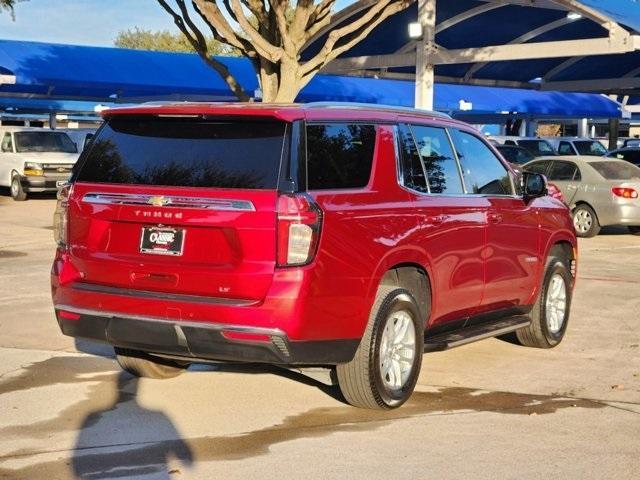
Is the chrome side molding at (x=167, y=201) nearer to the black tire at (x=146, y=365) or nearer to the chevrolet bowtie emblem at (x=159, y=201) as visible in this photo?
the chevrolet bowtie emblem at (x=159, y=201)

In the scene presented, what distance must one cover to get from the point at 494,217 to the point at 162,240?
9.26ft

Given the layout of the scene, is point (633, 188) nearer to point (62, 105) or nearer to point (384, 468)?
point (384, 468)

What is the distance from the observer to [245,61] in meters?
34.6

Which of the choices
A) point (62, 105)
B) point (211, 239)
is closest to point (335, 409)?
point (211, 239)

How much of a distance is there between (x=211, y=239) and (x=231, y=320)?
484 mm

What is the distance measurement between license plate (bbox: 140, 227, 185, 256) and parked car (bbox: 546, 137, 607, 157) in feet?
91.7

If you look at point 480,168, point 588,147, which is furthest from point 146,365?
point 588,147

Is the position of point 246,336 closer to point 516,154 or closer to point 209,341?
point 209,341

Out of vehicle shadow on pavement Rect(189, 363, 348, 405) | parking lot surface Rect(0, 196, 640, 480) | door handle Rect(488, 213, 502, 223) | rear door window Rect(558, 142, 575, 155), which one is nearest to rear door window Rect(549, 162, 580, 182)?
parking lot surface Rect(0, 196, 640, 480)

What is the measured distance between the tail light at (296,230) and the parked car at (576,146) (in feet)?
91.8

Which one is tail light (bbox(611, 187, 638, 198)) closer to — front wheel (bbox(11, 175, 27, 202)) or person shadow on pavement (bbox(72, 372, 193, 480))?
person shadow on pavement (bbox(72, 372, 193, 480))

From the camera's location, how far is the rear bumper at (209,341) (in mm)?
6176

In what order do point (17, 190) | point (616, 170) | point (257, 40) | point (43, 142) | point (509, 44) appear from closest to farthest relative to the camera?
point (257, 40) < point (616, 170) < point (509, 44) < point (17, 190) < point (43, 142)

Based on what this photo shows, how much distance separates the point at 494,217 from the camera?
26.9ft
